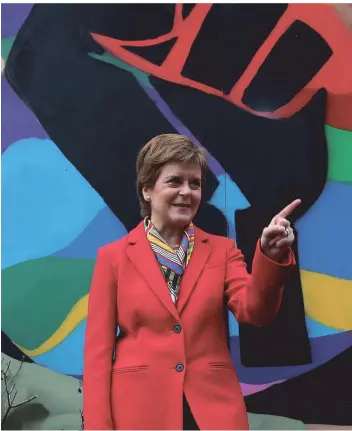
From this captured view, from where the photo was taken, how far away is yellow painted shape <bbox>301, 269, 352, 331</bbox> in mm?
3242

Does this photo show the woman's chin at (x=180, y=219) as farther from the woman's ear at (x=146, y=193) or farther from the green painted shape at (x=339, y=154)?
the green painted shape at (x=339, y=154)

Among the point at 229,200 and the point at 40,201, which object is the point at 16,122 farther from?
the point at 229,200

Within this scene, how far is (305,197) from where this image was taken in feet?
10.8

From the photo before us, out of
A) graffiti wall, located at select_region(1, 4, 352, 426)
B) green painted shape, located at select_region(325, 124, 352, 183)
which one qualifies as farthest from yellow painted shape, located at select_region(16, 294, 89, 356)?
green painted shape, located at select_region(325, 124, 352, 183)

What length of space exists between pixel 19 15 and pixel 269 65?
1612 mm

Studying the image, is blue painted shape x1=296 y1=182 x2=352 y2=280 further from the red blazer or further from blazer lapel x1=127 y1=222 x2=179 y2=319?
blazer lapel x1=127 y1=222 x2=179 y2=319

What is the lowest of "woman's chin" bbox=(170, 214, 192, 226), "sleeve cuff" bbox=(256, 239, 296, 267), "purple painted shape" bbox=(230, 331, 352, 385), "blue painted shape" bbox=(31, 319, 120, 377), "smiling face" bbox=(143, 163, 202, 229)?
"purple painted shape" bbox=(230, 331, 352, 385)

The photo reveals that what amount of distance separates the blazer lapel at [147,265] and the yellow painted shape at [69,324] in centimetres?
136

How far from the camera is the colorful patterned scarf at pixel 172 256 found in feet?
6.77

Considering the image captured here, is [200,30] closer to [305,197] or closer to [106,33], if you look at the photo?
[106,33]

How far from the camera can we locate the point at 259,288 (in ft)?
6.07

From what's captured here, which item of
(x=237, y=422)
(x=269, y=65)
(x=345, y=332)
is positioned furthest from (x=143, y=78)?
(x=237, y=422)

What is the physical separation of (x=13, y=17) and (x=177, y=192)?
2.17 meters

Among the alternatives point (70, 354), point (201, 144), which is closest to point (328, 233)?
point (201, 144)
